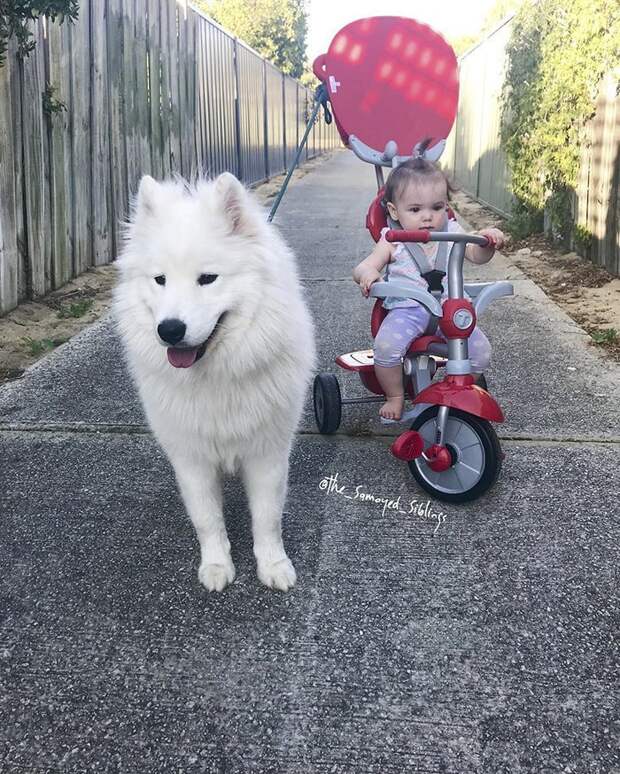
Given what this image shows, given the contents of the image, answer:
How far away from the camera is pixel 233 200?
84.7 inches

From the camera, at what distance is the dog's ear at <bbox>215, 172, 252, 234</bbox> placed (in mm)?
2123

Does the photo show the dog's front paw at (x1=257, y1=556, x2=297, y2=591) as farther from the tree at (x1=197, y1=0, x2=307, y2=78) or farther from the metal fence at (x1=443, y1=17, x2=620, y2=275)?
the tree at (x1=197, y1=0, x2=307, y2=78)

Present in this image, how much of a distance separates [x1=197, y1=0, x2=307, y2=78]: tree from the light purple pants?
29.6 meters

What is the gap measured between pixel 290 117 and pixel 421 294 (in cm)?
2079

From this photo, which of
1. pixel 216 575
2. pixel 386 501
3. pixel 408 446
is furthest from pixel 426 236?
pixel 216 575

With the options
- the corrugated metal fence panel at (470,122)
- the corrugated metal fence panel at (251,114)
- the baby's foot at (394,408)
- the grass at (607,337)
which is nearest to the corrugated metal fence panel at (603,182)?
the grass at (607,337)

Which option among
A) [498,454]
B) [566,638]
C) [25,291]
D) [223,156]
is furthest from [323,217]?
[566,638]

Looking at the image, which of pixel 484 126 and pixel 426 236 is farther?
pixel 484 126

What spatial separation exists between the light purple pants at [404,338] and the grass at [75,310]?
3.40 metres

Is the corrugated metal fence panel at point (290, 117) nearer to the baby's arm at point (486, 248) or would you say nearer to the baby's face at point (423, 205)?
the baby's face at point (423, 205)

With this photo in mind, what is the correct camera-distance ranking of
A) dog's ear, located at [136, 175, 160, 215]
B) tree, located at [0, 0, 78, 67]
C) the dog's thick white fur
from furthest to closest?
tree, located at [0, 0, 78, 67], dog's ear, located at [136, 175, 160, 215], the dog's thick white fur

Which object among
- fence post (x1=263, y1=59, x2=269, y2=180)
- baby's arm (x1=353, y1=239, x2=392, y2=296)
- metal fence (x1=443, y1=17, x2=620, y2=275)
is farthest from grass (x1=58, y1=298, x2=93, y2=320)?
fence post (x1=263, y1=59, x2=269, y2=180)

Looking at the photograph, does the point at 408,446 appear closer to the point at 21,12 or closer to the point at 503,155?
the point at 21,12

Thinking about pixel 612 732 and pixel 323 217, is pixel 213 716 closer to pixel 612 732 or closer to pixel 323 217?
pixel 612 732
